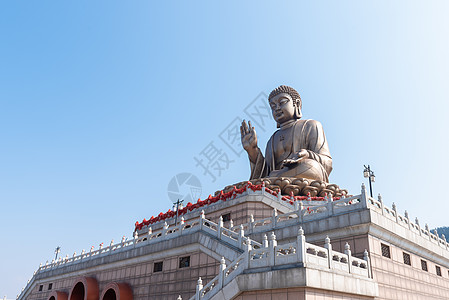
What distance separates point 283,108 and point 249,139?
3.66m

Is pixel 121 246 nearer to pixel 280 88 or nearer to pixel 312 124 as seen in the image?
pixel 312 124

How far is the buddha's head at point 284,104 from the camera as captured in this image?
28.5m

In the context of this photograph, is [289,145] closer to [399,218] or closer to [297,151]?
[297,151]

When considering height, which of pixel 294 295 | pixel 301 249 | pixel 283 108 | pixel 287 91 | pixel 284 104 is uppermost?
Answer: pixel 287 91

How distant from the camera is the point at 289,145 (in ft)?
87.3

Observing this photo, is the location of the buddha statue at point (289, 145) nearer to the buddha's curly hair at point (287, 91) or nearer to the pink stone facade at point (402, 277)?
the buddha's curly hair at point (287, 91)

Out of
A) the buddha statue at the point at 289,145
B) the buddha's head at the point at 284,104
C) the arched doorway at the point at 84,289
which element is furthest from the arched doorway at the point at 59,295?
the buddha's head at the point at 284,104

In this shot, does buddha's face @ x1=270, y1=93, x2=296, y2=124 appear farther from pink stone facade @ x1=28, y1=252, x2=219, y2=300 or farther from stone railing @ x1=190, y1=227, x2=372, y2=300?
stone railing @ x1=190, y1=227, x2=372, y2=300

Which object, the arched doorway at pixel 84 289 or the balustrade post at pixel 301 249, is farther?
the arched doorway at pixel 84 289

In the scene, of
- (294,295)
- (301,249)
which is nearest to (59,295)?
(294,295)

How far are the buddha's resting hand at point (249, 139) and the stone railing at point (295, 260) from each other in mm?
16588

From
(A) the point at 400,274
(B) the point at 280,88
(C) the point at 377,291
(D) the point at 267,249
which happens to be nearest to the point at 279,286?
(D) the point at 267,249

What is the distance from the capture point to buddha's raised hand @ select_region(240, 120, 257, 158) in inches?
1080

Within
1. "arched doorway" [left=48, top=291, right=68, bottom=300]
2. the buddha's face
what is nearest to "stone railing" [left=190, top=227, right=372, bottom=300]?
"arched doorway" [left=48, top=291, right=68, bottom=300]
